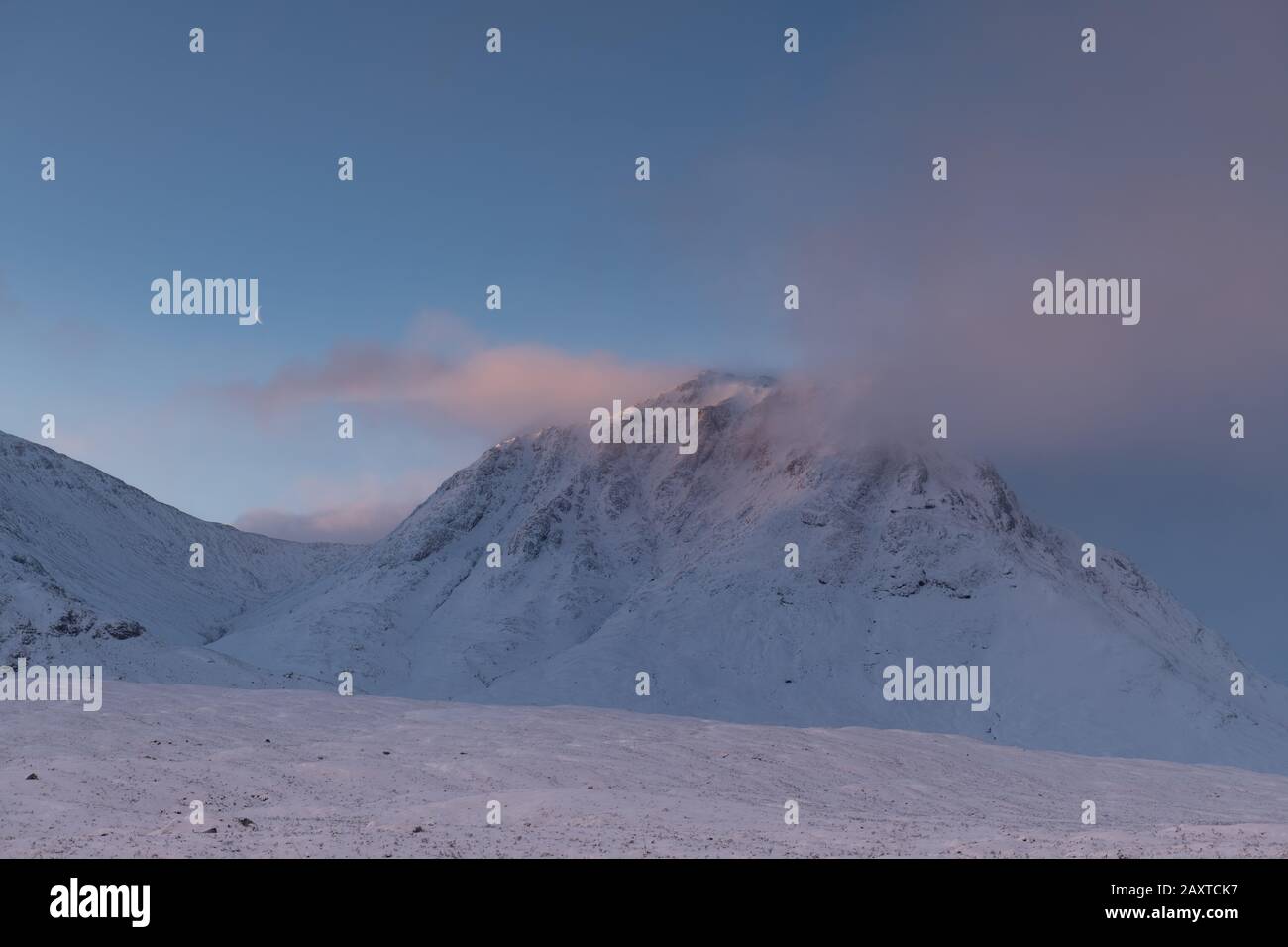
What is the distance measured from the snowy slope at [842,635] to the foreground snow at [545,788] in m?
57.6

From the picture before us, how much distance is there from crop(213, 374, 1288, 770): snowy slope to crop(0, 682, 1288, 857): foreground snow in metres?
57.6

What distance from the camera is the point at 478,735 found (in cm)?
6562

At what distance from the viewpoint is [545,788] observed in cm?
4875

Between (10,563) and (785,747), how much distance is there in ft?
349

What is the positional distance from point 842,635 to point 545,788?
121 meters

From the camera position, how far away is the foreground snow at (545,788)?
107ft

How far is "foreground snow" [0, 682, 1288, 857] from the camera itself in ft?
107
